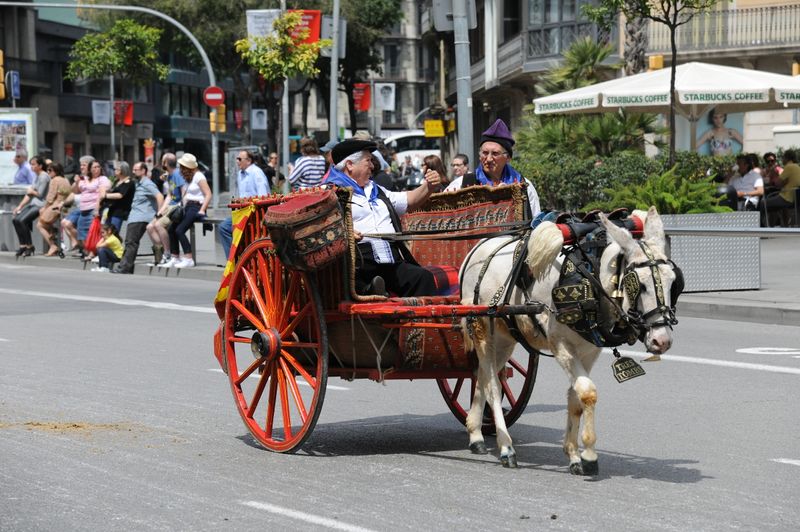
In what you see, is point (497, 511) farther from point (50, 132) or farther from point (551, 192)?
point (50, 132)

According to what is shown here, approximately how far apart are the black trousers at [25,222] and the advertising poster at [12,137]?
18.0 ft

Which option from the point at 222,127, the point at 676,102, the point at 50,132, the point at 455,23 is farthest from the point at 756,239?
the point at 50,132

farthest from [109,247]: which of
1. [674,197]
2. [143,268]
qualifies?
[674,197]

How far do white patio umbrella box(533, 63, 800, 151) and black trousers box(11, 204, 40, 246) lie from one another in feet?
31.2

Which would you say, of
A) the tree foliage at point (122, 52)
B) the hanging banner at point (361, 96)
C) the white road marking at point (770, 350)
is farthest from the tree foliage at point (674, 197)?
the hanging banner at point (361, 96)

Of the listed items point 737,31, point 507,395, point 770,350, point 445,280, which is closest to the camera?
point 445,280

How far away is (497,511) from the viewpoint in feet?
21.1

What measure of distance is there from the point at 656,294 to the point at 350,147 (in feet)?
7.84

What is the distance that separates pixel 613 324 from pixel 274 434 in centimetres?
269

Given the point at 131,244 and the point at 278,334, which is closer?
the point at 278,334

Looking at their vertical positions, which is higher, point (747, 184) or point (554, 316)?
point (747, 184)

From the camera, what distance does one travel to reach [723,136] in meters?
38.5

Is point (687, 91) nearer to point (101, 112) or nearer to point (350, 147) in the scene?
point (350, 147)

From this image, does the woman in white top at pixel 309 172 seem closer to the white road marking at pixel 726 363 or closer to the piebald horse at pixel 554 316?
the white road marking at pixel 726 363
